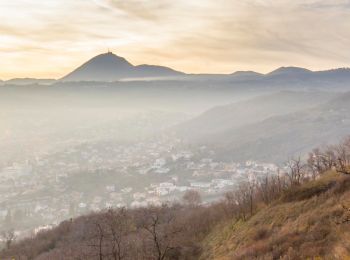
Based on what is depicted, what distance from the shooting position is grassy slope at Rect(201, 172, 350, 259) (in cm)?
2130

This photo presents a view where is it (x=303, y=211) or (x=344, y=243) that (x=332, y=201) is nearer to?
(x=303, y=211)

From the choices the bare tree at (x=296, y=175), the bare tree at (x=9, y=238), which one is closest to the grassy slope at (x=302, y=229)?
the bare tree at (x=296, y=175)

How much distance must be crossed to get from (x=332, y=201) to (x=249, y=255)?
7.78m

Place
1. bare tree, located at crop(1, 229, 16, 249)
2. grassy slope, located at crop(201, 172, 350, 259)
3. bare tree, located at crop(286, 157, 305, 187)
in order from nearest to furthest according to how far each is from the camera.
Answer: grassy slope, located at crop(201, 172, 350, 259)
bare tree, located at crop(286, 157, 305, 187)
bare tree, located at crop(1, 229, 16, 249)

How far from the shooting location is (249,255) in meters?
24.5

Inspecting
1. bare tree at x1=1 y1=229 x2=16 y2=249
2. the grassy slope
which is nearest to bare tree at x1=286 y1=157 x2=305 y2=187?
the grassy slope

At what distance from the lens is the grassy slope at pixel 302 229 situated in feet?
69.9

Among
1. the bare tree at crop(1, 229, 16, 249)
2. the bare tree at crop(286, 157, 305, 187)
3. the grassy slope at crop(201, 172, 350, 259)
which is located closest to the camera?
the grassy slope at crop(201, 172, 350, 259)

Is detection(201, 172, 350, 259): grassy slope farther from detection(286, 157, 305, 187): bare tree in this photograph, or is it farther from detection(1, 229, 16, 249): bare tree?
detection(1, 229, 16, 249): bare tree

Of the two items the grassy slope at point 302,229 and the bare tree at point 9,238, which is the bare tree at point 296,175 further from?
the bare tree at point 9,238

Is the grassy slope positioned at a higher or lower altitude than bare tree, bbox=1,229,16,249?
higher

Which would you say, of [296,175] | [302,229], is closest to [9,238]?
[296,175]

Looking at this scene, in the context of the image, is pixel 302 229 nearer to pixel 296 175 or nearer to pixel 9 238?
pixel 296 175

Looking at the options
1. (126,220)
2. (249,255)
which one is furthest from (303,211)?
(126,220)
